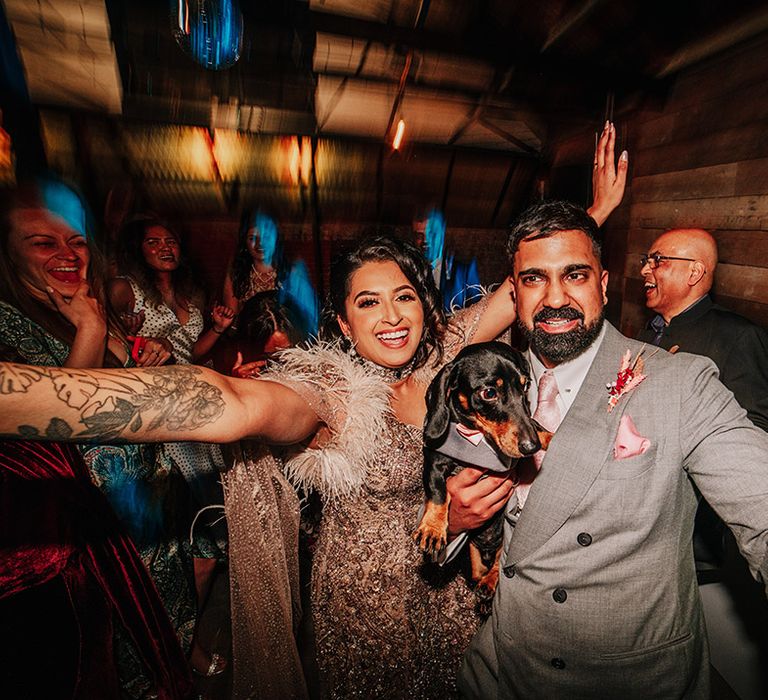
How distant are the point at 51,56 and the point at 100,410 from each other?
514cm

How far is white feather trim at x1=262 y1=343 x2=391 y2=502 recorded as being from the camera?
1592mm

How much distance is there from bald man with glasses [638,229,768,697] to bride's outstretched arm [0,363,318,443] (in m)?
2.85

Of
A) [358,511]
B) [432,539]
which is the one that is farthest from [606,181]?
[358,511]

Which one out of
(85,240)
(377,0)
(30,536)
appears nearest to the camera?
(30,536)

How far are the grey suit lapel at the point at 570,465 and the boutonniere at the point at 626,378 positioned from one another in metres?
0.02

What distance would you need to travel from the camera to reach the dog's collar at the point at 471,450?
4.78 ft

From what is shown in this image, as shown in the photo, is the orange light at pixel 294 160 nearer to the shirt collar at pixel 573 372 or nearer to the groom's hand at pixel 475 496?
the shirt collar at pixel 573 372

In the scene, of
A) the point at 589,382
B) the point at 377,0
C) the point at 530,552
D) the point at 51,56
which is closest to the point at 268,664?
the point at 530,552

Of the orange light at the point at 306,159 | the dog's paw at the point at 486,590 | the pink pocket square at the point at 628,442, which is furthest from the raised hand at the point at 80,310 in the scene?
the orange light at the point at 306,159

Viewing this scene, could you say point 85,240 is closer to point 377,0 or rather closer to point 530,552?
point 530,552

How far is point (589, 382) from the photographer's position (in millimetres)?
1354

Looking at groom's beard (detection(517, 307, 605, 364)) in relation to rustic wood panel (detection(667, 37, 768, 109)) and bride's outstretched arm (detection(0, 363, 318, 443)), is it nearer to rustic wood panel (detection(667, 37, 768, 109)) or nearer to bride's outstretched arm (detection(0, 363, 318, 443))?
bride's outstretched arm (detection(0, 363, 318, 443))

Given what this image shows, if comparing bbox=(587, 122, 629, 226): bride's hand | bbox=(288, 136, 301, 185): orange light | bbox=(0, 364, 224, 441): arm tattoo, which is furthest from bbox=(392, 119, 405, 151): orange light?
bbox=(0, 364, 224, 441): arm tattoo

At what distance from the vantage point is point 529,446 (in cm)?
134
